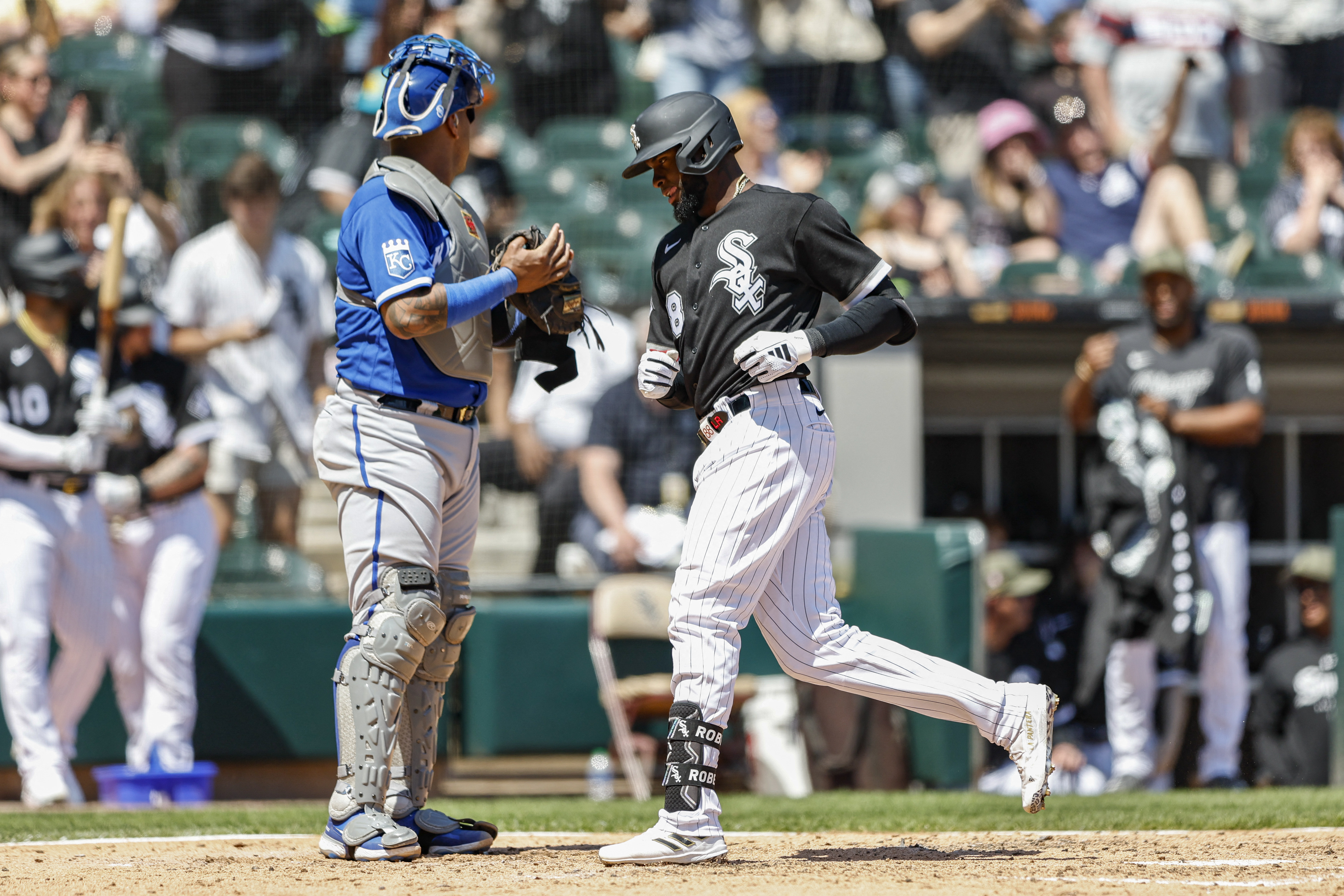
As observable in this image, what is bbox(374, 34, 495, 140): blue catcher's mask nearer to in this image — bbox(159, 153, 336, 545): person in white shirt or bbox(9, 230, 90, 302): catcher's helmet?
bbox(9, 230, 90, 302): catcher's helmet

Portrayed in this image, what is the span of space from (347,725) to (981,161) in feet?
21.5

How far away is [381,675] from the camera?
3613 millimetres

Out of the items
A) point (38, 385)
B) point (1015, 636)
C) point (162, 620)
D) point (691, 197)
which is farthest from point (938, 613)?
point (38, 385)

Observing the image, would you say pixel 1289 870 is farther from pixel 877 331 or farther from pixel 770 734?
pixel 770 734

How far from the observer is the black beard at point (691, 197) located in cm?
374

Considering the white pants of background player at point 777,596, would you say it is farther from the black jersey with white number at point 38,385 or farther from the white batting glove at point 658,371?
the black jersey with white number at point 38,385

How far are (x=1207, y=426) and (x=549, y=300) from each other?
12.3 ft

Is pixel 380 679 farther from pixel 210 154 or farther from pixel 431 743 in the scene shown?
pixel 210 154

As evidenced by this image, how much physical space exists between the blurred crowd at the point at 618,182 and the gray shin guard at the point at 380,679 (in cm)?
269

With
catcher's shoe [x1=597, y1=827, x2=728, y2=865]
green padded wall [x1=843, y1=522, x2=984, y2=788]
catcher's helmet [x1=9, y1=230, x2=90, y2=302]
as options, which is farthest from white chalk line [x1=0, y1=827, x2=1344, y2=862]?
catcher's helmet [x1=9, y1=230, x2=90, y2=302]

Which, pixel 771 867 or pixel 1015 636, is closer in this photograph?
pixel 771 867

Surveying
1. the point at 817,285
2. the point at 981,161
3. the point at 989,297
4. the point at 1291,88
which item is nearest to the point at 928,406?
the point at 989,297

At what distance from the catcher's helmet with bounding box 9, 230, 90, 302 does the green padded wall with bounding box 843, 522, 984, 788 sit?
3.47 metres

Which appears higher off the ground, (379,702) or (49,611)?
(49,611)
